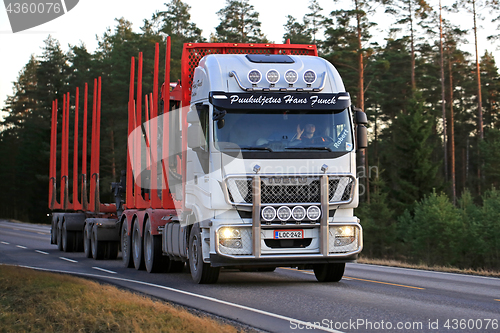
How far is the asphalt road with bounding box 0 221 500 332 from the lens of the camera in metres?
8.10

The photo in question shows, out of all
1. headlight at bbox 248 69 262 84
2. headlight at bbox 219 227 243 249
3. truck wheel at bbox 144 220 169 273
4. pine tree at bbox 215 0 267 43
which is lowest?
truck wheel at bbox 144 220 169 273

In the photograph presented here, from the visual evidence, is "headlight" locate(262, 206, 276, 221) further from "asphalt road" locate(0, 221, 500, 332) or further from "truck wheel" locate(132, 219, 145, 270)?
"truck wheel" locate(132, 219, 145, 270)

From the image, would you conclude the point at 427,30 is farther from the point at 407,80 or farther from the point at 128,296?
the point at 128,296

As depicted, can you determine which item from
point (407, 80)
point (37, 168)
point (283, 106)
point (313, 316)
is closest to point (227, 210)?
point (283, 106)

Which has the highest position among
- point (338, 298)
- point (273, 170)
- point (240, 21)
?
point (240, 21)

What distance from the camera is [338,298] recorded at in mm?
10367

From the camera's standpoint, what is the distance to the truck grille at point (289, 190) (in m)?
11.2

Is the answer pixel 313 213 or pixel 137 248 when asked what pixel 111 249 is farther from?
pixel 313 213

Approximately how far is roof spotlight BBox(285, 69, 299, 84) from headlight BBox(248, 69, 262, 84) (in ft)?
1.61

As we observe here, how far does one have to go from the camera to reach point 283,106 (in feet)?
37.9

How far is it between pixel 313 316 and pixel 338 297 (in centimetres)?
197

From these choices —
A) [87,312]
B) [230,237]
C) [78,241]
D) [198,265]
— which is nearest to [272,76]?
[230,237]

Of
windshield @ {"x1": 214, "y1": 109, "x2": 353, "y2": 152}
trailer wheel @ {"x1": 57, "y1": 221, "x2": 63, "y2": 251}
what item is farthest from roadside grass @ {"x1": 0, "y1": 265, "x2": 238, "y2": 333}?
trailer wheel @ {"x1": 57, "y1": 221, "x2": 63, "y2": 251}

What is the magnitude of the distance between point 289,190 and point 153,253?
500 centimetres
